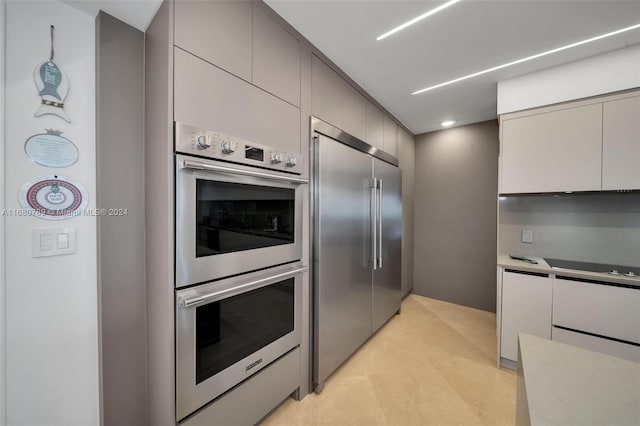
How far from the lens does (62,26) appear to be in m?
1.14

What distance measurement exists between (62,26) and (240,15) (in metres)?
0.83

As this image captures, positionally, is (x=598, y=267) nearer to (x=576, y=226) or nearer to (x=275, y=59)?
(x=576, y=226)

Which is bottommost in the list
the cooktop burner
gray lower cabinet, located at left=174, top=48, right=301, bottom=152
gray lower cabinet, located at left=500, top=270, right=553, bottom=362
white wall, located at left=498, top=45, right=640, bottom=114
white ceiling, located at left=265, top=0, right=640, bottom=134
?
gray lower cabinet, located at left=500, top=270, right=553, bottom=362

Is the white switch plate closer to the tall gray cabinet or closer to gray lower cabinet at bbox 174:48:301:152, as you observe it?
the tall gray cabinet

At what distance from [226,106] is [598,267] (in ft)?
10.2

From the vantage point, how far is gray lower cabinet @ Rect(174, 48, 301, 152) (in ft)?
3.54

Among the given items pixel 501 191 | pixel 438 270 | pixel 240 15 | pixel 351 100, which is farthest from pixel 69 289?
pixel 438 270

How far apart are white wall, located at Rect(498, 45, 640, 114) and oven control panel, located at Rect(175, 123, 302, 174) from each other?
2159mm

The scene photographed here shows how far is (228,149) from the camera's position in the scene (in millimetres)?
1173

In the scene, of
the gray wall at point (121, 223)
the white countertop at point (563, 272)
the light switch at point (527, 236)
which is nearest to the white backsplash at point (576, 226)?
the light switch at point (527, 236)

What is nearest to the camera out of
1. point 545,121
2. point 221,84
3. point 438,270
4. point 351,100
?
point 221,84

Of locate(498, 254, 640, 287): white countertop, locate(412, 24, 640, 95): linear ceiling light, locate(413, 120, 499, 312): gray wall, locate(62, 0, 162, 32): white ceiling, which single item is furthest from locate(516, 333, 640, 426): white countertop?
locate(413, 120, 499, 312): gray wall

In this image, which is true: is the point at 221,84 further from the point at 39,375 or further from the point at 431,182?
the point at 431,182

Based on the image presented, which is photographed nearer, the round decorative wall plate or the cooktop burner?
the round decorative wall plate
